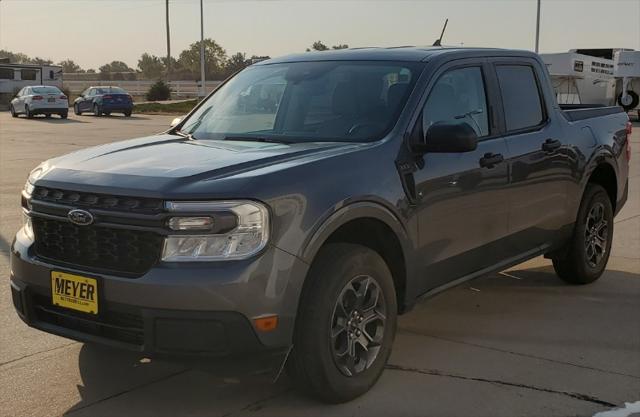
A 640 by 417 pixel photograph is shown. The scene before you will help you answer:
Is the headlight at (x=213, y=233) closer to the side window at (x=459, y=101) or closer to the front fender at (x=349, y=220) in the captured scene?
the front fender at (x=349, y=220)

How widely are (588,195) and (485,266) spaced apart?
5.22ft

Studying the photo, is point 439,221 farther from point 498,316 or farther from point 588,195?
point 588,195

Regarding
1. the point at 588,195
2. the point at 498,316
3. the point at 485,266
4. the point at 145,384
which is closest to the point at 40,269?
the point at 145,384

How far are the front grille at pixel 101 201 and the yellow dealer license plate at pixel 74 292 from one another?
1.11 feet

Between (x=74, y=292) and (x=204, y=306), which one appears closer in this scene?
(x=204, y=306)

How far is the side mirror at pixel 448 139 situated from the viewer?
13.6 ft

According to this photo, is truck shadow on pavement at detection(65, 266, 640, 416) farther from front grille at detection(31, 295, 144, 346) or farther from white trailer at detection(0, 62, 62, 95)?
white trailer at detection(0, 62, 62, 95)

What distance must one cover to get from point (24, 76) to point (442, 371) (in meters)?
51.2

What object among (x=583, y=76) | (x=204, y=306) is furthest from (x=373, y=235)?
(x=583, y=76)

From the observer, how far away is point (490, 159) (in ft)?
15.6

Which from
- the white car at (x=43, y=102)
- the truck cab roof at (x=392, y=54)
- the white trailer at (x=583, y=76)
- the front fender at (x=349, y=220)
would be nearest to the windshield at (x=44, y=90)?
the white car at (x=43, y=102)

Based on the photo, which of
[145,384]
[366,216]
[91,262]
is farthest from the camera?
[145,384]

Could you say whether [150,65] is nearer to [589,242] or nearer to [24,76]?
[24,76]

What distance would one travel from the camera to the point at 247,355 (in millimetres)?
3379
